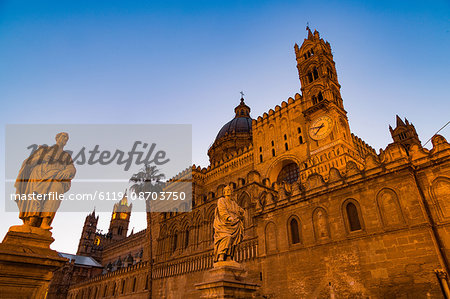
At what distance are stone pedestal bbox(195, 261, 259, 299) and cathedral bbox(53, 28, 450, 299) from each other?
919 mm

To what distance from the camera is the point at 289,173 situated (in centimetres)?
2995

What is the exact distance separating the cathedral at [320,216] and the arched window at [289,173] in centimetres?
11

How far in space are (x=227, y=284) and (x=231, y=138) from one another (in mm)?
39654

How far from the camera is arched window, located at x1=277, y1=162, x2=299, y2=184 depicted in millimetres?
29234

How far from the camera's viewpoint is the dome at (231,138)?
1845 inches

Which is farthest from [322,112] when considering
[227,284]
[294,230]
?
[227,284]

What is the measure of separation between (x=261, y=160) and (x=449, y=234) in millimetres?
20658

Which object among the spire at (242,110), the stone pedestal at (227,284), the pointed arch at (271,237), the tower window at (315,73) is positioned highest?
the spire at (242,110)

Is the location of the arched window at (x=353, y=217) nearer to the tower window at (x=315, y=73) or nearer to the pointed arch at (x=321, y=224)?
the pointed arch at (x=321, y=224)

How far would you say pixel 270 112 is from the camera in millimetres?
33844

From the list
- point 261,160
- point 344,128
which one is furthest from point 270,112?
point 344,128

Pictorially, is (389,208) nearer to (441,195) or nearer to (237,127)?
(441,195)

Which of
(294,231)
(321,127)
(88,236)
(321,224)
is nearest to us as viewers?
(321,224)

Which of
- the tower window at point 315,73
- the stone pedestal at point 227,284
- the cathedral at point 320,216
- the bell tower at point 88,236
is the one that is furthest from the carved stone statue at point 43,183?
the bell tower at point 88,236
